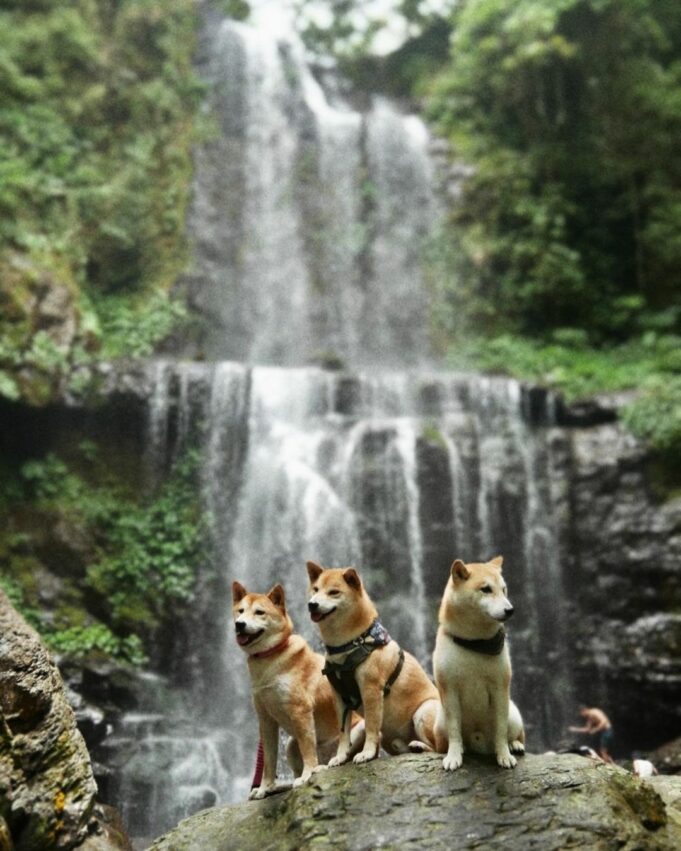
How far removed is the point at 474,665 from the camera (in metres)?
3.70

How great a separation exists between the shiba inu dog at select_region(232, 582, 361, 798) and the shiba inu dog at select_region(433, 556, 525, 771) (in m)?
0.81

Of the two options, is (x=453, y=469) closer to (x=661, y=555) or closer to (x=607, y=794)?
(x=661, y=555)

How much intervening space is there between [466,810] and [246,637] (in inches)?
57.0

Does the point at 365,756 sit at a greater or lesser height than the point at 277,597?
lesser

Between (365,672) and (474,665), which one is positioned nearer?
(474,665)

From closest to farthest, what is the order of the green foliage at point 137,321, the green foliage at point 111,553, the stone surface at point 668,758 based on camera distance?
the stone surface at point 668,758 → the green foliage at point 111,553 → the green foliage at point 137,321

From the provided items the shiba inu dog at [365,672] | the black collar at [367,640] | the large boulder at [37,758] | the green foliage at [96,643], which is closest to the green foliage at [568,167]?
the green foliage at [96,643]

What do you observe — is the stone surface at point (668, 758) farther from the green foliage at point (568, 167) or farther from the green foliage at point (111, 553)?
the green foliage at point (568, 167)

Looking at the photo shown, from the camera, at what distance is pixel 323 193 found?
20203 mm

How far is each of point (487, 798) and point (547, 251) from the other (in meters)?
15.5

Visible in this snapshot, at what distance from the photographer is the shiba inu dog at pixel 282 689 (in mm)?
4055

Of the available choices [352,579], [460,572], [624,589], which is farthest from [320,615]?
[624,589]

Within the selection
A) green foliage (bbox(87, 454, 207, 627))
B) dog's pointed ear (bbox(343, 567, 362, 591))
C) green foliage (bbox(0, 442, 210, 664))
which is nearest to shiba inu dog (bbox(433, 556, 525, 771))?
dog's pointed ear (bbox(343, 567, 362, 591))

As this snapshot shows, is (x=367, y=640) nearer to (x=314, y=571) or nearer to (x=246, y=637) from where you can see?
(x=314, y=571)
